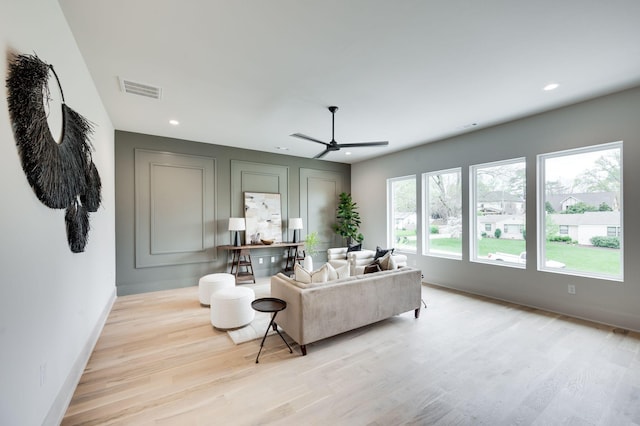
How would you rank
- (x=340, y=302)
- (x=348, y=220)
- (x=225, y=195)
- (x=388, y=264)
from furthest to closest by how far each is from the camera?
(x=348, y=220)
(x=225, y=195)
(x=388, y=264)
(x=340, y=302)

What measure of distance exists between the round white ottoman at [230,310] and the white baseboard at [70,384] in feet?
3.93

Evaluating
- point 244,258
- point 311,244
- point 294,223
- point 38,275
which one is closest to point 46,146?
point 38,275

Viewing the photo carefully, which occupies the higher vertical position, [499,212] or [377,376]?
[499,212]

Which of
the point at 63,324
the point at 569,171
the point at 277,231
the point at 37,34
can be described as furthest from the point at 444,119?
the point at 63,324

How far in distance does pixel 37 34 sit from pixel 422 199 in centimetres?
574

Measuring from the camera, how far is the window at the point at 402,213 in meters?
6.03

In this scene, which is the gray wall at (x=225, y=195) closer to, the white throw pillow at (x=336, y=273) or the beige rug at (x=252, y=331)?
the beige rug at (x=252, y=331)

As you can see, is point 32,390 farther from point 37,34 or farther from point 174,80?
point 174,80

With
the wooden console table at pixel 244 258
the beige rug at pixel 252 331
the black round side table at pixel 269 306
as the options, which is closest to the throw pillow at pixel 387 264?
the black round side table at pixel 269 306

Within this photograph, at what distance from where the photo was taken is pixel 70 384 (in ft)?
6.88

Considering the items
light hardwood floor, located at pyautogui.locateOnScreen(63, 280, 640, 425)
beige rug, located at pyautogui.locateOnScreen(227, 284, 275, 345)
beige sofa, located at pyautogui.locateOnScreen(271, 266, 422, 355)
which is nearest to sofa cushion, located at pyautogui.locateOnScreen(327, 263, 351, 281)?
beige sofa, located at pyautogui.locateOnScreen(271, 266, 422, 355)

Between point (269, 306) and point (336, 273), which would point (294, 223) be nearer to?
point (336, 273)

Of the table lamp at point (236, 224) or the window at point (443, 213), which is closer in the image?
the window at point (443, 213)

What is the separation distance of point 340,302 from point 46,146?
2681 millimetres
